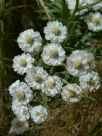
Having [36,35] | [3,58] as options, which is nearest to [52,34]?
[36,35]

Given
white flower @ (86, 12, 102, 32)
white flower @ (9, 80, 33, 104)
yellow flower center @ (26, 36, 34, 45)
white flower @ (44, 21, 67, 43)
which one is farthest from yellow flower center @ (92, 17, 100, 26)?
white flower @ (9, 80, 33, 104)

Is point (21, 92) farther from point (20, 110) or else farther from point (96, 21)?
point (96, 21)

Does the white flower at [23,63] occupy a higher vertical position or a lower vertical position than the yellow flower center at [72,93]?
higher

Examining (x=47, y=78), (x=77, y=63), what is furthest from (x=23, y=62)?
(x=77, y=63)

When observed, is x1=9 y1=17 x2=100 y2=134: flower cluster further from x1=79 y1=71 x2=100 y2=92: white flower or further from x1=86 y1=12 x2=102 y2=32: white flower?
x1=86 y1=12 x2=102 y2=32: white flower

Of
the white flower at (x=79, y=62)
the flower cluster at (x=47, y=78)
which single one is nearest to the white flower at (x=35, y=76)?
the flower cluster at (x=47, y=78)

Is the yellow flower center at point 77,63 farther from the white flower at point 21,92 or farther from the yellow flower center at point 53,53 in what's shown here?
the white flower at point 21,92
